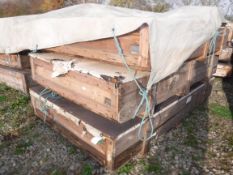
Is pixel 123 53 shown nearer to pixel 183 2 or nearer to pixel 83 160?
pixel 83 160

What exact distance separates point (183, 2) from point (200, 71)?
16.6 meters

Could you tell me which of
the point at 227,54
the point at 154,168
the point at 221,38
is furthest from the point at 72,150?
the point at 227,54

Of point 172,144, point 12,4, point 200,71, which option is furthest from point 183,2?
point 172,144

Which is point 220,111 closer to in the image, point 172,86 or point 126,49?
point 172,86

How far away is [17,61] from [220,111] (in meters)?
4.81

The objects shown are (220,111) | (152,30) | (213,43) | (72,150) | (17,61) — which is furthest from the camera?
(17,61)

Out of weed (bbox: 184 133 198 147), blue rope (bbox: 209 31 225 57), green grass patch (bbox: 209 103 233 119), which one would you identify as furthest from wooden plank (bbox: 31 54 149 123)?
green grass patch (bbox: 209 103 233 119)

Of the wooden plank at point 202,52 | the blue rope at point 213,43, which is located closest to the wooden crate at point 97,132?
the wooden plank at point 202,52

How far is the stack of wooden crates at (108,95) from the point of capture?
93.9 inches

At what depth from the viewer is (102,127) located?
273 cm

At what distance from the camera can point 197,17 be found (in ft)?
9.77

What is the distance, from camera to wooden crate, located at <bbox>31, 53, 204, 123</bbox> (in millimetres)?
2305

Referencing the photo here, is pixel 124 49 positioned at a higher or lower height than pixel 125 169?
higher

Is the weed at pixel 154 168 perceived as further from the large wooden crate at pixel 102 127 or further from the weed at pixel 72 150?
the weed at pixel 72 150
